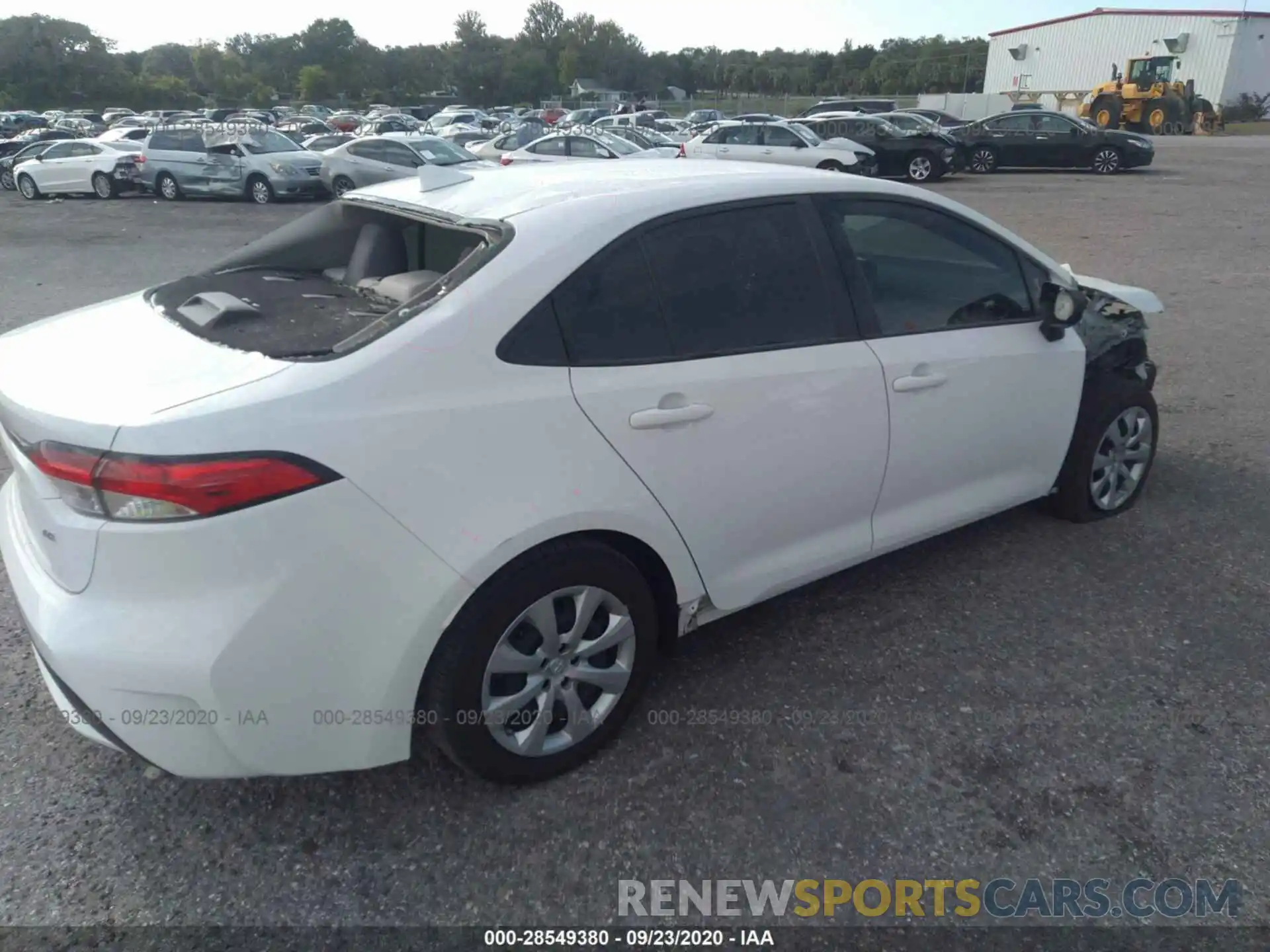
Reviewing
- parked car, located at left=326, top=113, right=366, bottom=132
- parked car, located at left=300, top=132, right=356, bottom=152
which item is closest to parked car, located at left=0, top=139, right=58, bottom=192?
parked car, located at left=300, top=132, right=356, bottom=152

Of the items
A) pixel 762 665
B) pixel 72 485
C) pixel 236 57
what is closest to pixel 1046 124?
pixel 762 665

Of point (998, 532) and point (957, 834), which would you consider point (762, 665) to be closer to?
point (957, 834)

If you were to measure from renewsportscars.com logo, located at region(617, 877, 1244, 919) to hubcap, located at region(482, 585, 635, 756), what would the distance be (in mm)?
474

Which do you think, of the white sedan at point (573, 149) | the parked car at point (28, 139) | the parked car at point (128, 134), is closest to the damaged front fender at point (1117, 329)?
the white sedan at point (573, 149)

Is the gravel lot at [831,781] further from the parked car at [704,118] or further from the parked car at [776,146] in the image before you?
the parked car at [704,118]

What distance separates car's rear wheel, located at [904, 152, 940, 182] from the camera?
73.9 ft

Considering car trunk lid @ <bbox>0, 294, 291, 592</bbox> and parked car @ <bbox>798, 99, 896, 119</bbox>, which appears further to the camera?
parked car @ <bbox>798, 99, 896, 119</bbox>

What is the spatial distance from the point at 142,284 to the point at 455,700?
10185 mm

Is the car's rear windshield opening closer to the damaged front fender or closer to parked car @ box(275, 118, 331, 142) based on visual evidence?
the damaged front fender

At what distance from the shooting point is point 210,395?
215cm

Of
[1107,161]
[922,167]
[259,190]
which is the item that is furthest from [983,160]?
[259,190]

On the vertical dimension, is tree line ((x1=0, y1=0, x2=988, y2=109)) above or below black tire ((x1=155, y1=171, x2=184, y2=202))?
above

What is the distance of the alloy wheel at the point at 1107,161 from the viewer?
2325cm

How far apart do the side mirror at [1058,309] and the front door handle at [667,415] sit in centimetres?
177
